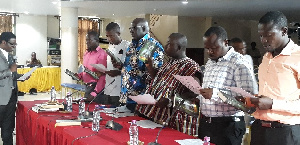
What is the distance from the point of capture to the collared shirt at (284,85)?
1.91m

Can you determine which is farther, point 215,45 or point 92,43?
point 92,43

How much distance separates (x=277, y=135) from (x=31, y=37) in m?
11.6

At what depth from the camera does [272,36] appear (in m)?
1.95

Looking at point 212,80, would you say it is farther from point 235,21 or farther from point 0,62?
point 235,21

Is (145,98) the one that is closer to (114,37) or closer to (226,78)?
(226,78)

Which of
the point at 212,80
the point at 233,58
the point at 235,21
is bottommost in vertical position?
A: the point at 212,80

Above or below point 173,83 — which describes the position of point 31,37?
above

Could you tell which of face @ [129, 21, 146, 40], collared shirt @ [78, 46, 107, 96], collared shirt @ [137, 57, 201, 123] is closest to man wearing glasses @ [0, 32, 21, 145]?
collared shirt @ [78, 46, 107, 96]

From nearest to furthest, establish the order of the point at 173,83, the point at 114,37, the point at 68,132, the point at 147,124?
the point at 68,132, the point at 147,124, the point at 173,83, the point at 114,37

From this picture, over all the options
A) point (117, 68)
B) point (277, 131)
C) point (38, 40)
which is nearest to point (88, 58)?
point (117, 68)

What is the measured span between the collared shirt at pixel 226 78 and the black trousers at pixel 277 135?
1.14 feet

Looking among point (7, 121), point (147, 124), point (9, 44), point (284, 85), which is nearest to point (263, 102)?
point (284, 85)

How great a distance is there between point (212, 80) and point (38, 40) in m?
11.0

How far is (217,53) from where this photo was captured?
249cm
